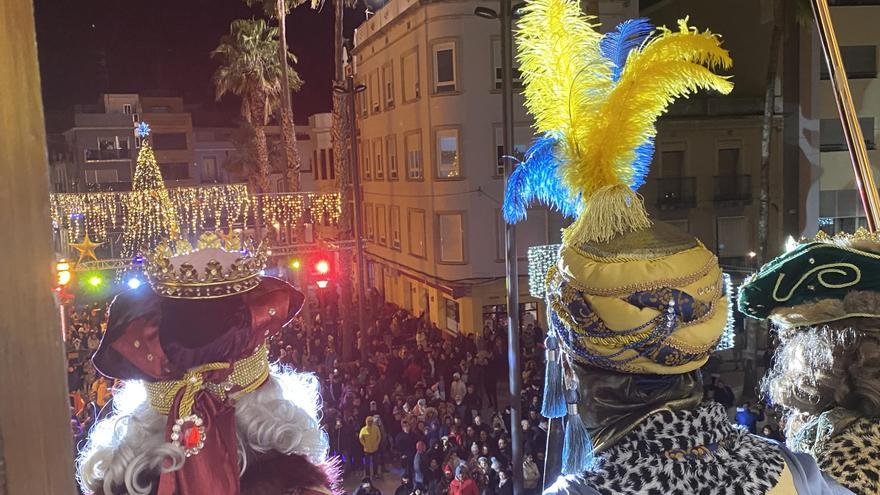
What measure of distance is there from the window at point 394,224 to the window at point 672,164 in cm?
843

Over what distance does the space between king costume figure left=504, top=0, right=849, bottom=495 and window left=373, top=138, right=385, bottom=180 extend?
71.2 feet

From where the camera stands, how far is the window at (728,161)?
69.0 ft

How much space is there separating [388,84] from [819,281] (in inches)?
825

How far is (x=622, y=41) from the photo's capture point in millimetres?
2832

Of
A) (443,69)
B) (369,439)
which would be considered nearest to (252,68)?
(443,69)

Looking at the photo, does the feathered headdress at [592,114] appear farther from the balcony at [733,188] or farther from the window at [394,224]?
the window at [394,224]

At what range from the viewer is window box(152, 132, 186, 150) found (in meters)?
35.1

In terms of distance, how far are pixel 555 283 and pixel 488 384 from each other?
444 inches

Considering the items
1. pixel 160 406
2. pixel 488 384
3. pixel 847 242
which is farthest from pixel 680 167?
pixel 160 406

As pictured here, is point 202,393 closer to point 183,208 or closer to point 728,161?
point 728,161

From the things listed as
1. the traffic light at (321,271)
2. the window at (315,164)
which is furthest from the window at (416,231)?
the window at (315,164)

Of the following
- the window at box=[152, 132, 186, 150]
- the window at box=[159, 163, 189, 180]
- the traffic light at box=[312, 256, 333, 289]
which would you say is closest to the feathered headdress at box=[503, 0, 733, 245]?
the traffic light at box=[312, 256, 333, 289]

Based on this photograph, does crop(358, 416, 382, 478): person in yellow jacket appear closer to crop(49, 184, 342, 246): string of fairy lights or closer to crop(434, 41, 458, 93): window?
crop(434, 41, 458, 93): window

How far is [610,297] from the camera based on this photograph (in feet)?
7.47
